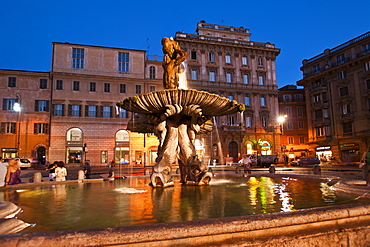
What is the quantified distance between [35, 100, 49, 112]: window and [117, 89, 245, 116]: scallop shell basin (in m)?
30.7

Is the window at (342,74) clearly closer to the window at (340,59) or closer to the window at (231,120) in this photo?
the window at (340,59)

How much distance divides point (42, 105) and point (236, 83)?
28450 millimetres

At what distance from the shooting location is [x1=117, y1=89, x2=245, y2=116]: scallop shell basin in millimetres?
7066

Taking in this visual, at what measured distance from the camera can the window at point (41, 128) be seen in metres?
32.7

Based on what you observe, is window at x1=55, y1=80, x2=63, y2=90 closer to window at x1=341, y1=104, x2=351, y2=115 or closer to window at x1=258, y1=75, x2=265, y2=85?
window at x1=258, y1=75, x2=265, y2=85

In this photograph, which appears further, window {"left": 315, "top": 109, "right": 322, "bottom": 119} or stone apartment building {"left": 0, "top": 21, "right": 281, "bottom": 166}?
window {"left": 315, "top": 109, "right": 322, "bottom": 119}

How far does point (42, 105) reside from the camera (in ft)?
109

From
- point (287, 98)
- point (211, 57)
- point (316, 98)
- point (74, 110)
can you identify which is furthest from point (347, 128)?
point (74, 110)

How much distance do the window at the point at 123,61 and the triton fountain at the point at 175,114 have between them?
29.3 m

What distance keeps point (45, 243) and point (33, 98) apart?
1436 inches

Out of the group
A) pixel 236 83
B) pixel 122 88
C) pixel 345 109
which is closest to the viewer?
pixel 122 88

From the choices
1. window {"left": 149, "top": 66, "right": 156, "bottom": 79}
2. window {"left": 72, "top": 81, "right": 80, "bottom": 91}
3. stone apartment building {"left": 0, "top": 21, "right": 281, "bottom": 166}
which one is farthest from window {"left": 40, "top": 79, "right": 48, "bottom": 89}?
window {"left": 149, "top": 66, "right": 156, "bottom": 79}

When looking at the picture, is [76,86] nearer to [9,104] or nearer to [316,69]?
[9,104]

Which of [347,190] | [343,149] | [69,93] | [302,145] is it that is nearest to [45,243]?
[347,190]
